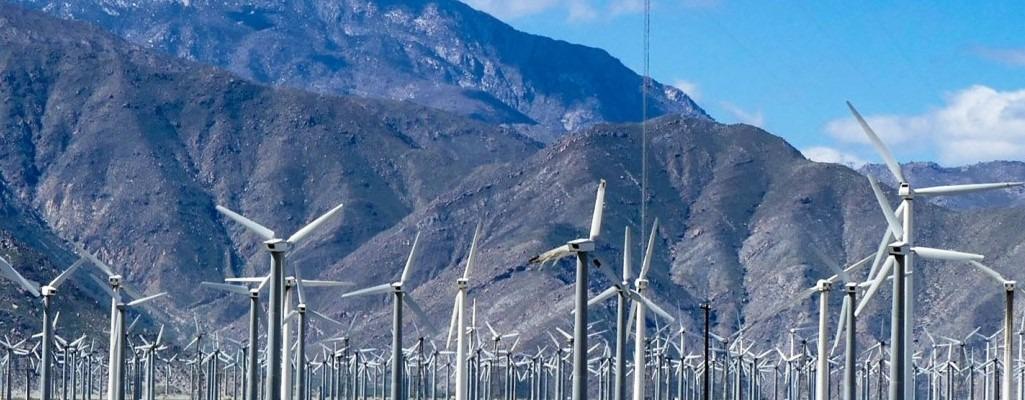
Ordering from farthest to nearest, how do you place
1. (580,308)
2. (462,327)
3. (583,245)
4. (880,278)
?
(462,327)
(880,278)
(583,245)
(580,308)

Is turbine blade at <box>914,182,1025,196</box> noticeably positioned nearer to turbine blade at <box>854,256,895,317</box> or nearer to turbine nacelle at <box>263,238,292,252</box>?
turbine blade at <box>854,256,895,317</box>

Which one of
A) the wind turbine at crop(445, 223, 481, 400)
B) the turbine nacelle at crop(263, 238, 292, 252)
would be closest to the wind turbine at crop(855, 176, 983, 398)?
the turbine nacelle at crop(263, 238, 292, 252)

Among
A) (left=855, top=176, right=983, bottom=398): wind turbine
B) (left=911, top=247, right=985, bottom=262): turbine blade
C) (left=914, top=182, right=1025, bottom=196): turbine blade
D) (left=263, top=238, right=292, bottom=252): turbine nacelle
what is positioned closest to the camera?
(left=855, top=176, right=983, bottom=398): wind turbine

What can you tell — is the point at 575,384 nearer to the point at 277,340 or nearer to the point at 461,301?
the point at 277,340

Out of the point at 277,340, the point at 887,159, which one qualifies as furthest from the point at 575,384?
the point at 887,159

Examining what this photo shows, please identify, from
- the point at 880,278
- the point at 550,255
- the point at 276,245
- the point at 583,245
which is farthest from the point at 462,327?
the point at 550,255

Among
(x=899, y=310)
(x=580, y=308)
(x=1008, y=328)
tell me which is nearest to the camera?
(x=899, y=310)

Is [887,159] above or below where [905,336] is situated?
above

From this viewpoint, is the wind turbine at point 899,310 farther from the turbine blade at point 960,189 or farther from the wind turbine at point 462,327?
the wind turbine at point 462,327

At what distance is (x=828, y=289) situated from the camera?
91.1 meters

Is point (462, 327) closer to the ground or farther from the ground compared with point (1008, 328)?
farther from the ground

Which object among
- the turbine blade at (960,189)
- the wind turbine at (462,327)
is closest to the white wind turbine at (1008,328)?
the turbine blade at (960,189)

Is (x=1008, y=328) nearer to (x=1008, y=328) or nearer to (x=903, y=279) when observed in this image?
(x=1008, y=328)

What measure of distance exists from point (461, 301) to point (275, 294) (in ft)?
90.8
